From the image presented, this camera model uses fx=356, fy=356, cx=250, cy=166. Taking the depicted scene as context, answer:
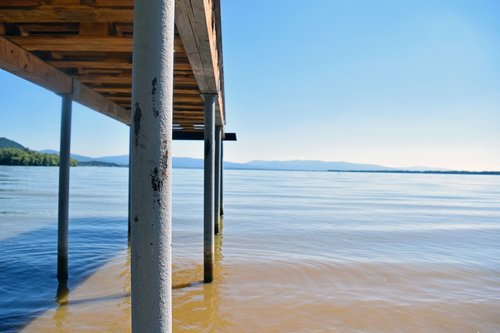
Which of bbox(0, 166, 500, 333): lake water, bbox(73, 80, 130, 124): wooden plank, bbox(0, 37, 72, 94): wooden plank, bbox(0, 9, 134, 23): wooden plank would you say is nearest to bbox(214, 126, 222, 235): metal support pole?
bbox(0, 166, 500, 333): lake water

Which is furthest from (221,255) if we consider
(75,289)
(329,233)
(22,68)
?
(22,68)

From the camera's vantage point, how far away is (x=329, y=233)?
40.2 feet

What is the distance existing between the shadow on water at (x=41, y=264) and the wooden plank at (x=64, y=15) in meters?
3.72

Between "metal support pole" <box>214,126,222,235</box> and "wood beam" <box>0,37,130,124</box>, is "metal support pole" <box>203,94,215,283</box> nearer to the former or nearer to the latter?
"wood beam" <box>0,37,130,124</box>

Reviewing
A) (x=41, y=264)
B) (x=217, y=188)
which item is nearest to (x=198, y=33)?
(x=41, y=264)

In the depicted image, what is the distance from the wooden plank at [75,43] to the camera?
4172mm

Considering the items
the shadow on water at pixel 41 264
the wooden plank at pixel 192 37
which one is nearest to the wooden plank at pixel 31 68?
the wooden plank at pixel 192 37

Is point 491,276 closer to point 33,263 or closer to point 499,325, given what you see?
point 499,325

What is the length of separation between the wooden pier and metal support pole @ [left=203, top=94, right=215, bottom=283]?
18mm

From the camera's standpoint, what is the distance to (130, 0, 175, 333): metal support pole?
1.47 metres

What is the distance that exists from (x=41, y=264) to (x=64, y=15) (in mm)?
5866

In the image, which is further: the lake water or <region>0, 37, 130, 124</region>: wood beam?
the lake water

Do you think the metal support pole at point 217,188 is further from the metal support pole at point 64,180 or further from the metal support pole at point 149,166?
the metal support pole at point 149,166

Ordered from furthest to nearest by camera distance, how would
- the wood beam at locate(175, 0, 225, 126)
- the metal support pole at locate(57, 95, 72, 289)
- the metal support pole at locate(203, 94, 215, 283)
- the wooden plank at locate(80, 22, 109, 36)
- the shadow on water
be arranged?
the metal support pole at locate(203, 94, 215, 283) → the metal support pole at locate(57, 95, 72, 289) → the shadow on water → the wooden plank at locate(80, 22, 109, 36) → the wood beam at locate(175, 0, 225, 126)
